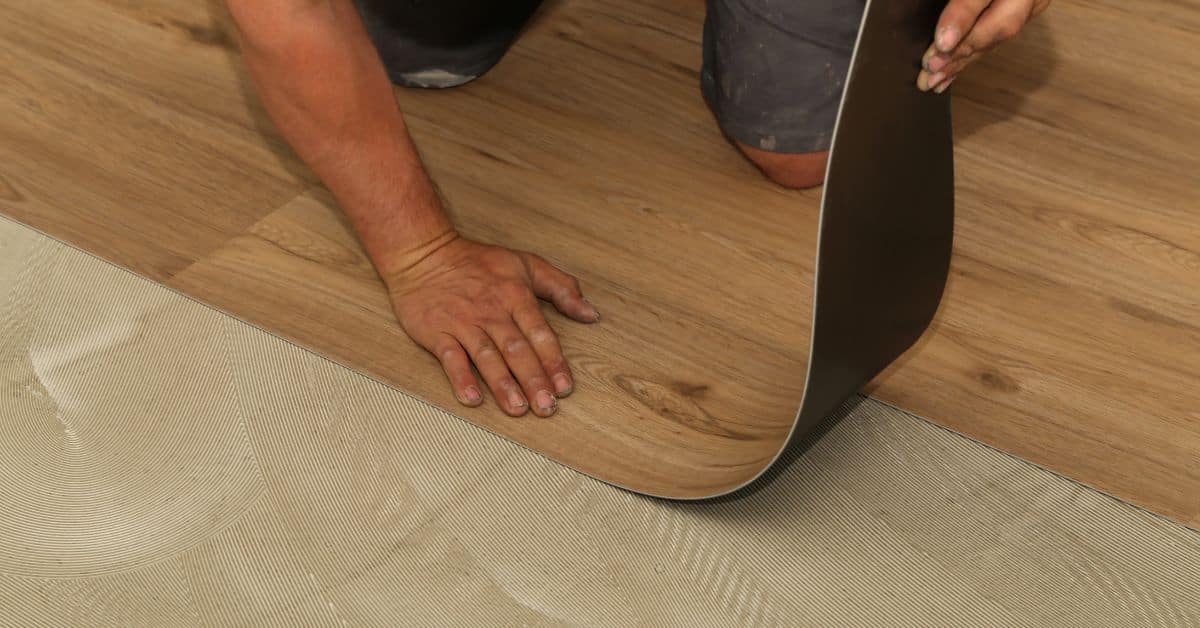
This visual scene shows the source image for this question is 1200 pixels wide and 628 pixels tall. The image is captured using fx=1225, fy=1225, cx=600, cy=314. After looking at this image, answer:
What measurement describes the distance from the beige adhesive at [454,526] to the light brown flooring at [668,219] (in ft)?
0.17

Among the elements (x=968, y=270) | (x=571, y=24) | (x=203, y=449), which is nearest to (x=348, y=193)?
(x=203, y=449)

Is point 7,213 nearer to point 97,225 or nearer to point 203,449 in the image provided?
point 97,225

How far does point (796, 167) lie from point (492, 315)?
1.60ft

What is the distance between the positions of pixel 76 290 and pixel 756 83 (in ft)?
2.93

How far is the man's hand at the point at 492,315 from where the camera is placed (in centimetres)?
133

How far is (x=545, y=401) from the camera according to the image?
132cm

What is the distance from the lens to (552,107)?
176 cm

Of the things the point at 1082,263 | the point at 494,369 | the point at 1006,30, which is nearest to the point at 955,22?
the point at 1006,30

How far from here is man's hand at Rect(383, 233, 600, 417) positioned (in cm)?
133

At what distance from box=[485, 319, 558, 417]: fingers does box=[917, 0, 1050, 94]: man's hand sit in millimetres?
499

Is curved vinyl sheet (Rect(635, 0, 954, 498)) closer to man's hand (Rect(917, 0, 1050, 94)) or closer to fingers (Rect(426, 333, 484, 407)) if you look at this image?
man's hand (Rect(917, 0, 1050, 94))

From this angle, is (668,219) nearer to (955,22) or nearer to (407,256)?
(407,256)

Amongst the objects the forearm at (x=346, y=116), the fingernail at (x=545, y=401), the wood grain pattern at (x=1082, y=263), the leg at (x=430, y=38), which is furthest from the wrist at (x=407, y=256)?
the wood grain pattern at (x=1082, y=263)

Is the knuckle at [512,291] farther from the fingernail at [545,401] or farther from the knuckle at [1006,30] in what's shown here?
the knuckle at [1006,30]
